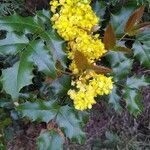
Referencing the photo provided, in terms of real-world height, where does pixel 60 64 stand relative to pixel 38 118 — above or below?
above

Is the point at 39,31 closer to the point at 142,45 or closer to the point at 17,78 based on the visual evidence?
the point at 17,78


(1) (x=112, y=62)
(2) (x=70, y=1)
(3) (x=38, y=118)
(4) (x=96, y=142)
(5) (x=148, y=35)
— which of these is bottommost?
(4) (x=96, y=142)

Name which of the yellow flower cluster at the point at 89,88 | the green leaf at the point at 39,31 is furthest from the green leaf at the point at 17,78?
the yellow flower cluster at the point at 89,88

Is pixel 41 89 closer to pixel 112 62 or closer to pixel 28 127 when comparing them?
pixel 112 62

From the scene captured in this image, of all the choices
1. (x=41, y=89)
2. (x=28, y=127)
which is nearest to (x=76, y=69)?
(x=41, y=89)

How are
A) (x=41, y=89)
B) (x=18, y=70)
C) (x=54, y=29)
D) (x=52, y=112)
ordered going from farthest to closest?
1. (x=41, y=89)
2. (x=52, y=112)
3. (x=54, y=29)
4. (x=18, y=70)

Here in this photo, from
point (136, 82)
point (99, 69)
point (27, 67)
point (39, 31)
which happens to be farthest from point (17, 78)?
point (136, 82)

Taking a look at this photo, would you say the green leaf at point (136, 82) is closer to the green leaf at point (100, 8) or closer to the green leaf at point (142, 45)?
the green leaf at point (142, 45)
